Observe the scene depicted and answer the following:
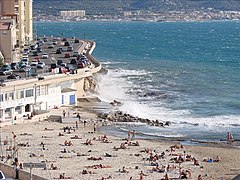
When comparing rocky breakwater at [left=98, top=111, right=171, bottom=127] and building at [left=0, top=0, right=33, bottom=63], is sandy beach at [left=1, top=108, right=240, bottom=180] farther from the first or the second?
building at [left=0, top=0, right=33, bottom=63]

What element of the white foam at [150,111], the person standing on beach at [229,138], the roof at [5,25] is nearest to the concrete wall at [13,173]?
the person standing on beach at [229,138]

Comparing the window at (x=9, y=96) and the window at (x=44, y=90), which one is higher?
the window at (x=9, y=96)

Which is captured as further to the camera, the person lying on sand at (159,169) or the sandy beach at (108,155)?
the person lying on sand at (159,169)

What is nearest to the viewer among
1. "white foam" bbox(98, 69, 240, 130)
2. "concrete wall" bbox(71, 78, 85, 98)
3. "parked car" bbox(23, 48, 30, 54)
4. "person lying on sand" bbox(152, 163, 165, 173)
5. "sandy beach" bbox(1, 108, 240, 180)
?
"sandy beach" bbox(1, 108, 240, 180)

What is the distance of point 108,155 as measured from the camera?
4156cm

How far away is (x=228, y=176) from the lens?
37906 mm

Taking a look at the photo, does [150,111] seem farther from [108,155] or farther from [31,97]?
[108,155]

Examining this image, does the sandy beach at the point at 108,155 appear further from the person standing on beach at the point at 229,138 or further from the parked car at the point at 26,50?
the parked car at the point at 26,50

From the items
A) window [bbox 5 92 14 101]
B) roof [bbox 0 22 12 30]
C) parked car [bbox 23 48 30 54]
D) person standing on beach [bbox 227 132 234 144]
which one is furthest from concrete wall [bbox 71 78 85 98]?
parked car [bbox 23 48 30 54]

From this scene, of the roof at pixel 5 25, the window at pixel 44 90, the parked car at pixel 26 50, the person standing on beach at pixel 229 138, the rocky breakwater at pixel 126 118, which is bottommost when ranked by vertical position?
the rocky breakwater at pixel 126 118

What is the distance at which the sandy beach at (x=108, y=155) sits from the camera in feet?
124

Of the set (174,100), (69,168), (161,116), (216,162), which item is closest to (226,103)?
(174,100)

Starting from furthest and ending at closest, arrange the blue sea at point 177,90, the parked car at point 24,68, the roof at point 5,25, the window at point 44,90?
the roof at point 5,25 → the parked car at point 24,68 → the window at point 44,90 → the blue sea at point 177,90

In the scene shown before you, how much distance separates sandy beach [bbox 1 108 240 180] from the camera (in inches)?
1487
